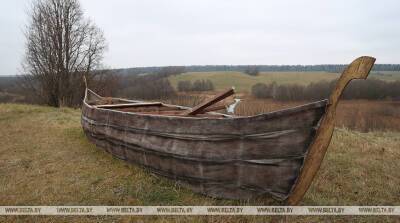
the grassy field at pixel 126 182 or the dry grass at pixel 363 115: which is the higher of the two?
the grassy field at pixel 126 182

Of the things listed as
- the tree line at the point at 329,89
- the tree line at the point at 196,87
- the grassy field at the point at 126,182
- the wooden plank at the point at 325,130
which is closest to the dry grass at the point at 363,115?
the tree line at the point at 329,89

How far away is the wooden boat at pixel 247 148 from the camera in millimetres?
3123

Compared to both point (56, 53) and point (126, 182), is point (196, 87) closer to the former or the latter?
point (56, 53)

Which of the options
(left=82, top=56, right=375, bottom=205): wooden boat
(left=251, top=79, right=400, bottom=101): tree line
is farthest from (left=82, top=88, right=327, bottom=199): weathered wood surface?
(left=251, top=79, right=400, bottom=101): tree line

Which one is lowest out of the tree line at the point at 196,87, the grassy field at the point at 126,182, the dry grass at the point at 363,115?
the dry grass at the point at 363,115

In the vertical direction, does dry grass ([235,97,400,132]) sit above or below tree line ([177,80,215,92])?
below

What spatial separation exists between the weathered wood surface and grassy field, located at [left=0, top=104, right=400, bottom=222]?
0.21 m

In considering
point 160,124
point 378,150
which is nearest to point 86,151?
point 160,124

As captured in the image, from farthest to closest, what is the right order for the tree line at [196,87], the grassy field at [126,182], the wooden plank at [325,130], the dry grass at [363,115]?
1. the tree line at [196,87]
2. the dry grass at [363,115]
3. the grassy field at [126,182]
4. the wooden plank at [325,130]

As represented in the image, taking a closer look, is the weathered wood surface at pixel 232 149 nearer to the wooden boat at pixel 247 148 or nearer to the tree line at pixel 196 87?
the wooden boat at pixel 247 148

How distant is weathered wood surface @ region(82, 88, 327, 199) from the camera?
3.21 meters

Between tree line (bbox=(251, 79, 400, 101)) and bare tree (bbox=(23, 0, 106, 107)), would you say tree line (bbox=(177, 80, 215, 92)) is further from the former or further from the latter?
bare tree (bbox=(23, 0, 106, 107))

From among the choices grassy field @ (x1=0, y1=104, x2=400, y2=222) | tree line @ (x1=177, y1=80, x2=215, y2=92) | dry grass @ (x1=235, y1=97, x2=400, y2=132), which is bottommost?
dry grass @ (x1=235, y1=97, x2=400, y2=132)

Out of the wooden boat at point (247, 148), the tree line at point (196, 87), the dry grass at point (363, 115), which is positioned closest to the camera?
the wooden boat at point (247, 148)
